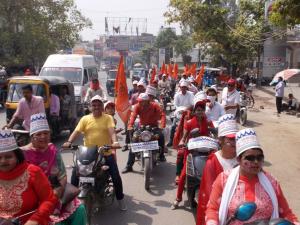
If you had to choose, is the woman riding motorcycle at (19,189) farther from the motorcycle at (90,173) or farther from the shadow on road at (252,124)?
the shadow on road at (252,124)

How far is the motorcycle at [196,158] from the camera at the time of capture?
18.1ft

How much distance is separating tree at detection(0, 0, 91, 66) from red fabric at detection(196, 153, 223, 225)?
94.6ft

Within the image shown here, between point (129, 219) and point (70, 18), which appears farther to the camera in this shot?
point (70, 18)

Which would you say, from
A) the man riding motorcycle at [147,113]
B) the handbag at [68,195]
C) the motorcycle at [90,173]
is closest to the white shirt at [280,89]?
the man riding motorcycle at [147,113]

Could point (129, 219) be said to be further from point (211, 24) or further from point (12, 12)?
point (12, 12)

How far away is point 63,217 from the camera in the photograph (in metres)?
3.70

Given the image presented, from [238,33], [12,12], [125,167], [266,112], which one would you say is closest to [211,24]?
[238,33]

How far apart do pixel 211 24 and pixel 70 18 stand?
14295 millimetres

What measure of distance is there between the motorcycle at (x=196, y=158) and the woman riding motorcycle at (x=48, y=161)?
1.95 meters

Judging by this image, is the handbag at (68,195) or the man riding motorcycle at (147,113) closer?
the handbag at (68,195)

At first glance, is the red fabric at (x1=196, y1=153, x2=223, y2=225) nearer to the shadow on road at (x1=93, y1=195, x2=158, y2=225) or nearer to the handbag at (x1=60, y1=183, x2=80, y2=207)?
the handbag at (x1=60, y1=183, x2=80, y2=207)

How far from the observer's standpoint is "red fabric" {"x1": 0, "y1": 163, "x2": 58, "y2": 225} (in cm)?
304

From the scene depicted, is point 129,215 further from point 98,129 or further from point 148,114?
point 148,114

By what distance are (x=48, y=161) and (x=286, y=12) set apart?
640 centimetres
